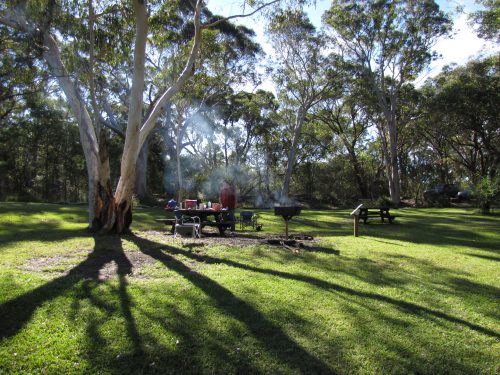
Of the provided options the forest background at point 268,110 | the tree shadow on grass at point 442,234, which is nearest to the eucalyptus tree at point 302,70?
the forest background at point 268,110

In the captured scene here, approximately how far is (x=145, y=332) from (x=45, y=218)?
11.6 m

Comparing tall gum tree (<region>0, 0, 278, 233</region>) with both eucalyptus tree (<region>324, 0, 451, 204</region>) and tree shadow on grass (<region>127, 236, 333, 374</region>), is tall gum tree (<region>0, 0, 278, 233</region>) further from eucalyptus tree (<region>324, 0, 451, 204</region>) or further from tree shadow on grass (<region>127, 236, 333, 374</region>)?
eucalyptus tree (<region>324, 0, 451, 204</region>)

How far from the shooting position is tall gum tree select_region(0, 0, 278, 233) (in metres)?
9.19

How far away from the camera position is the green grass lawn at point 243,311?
3.17m

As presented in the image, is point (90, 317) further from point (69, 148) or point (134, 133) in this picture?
point (69, 148)

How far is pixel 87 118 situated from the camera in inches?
397

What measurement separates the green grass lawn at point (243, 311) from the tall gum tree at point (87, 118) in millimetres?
2046

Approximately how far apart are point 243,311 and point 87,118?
26.2 feet

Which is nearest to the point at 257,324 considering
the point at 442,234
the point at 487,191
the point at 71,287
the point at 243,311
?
the point at 243,311

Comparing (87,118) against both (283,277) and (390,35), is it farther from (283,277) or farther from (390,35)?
(390,35)

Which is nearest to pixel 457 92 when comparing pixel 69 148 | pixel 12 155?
pixel 69 148

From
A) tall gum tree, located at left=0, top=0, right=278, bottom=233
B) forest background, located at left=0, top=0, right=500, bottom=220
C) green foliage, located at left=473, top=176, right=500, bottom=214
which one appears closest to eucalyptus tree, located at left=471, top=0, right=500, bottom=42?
forest background, located at left=0, top=0, right=500, bottom=220

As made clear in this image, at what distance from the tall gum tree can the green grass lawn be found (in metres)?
2.05

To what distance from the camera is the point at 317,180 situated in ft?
123
